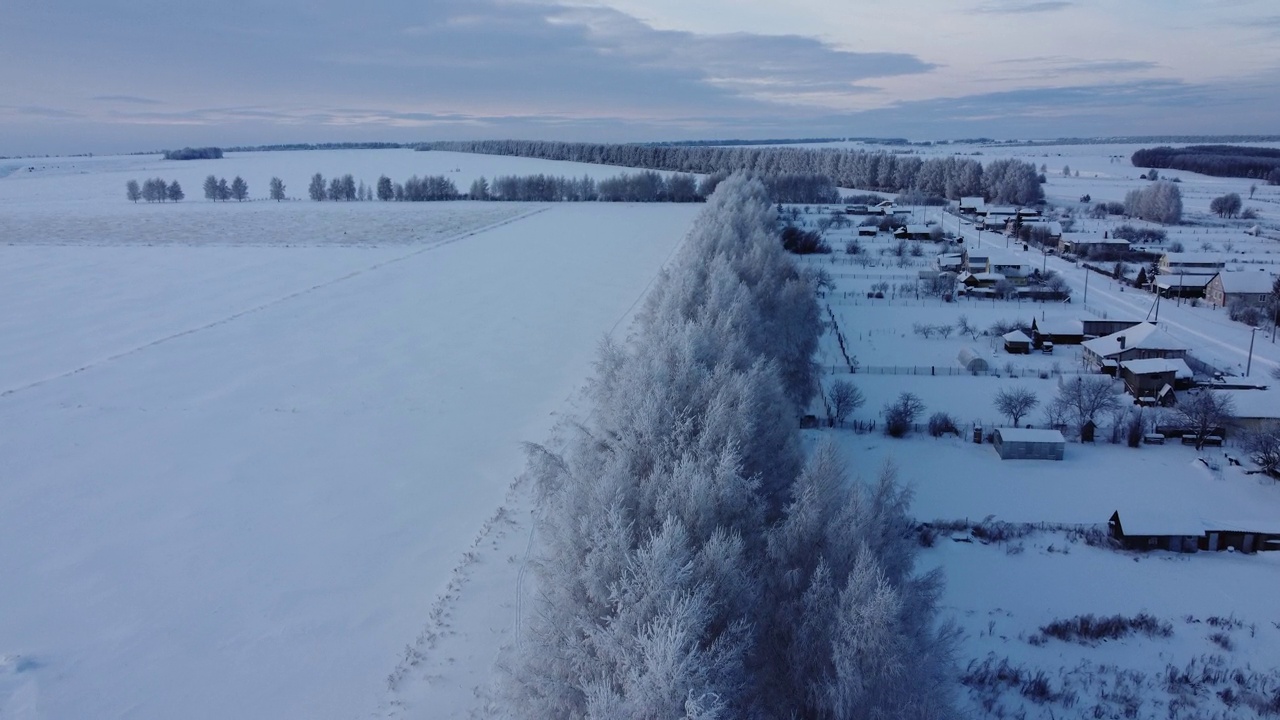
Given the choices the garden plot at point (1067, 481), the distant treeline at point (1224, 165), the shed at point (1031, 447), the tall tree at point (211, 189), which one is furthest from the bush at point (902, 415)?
the distant treeline at point (1224, 165)

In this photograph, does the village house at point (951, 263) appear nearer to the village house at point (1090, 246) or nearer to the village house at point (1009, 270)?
the village house at point (1009, 270)

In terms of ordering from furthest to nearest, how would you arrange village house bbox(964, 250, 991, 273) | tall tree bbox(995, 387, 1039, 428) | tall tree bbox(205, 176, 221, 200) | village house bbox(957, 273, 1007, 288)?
tall tree bbox(205, 176, 221, 200)
village house bbox(964, 250, 991, 273)
village house bbox(957, 273, 1007, 288)
tall tree bbox(995, 387, 1039, 428)

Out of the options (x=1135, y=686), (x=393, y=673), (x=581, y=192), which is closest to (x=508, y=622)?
(x=393, y=673)

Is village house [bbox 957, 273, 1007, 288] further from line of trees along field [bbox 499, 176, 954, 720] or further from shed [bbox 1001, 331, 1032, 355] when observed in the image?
line of trees along field [bbox 499, 176, 954, 720]

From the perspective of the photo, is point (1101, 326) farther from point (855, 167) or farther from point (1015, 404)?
point (855, 167)

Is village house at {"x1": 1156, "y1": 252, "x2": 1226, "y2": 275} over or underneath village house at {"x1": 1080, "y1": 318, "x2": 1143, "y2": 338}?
over

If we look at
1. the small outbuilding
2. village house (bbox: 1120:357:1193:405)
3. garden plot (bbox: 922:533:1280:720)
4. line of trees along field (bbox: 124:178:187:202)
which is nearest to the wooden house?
village house (bbox: 1120:357:1193:405)
